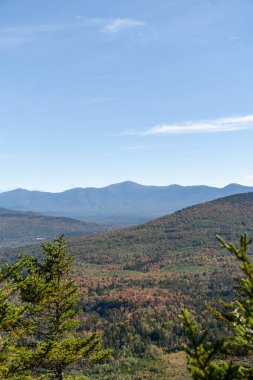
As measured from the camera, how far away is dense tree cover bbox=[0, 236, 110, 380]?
1752cm

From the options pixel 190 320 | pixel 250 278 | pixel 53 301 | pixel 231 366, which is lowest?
pixel 53 301

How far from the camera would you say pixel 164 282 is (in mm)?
190875

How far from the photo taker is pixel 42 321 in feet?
73.4

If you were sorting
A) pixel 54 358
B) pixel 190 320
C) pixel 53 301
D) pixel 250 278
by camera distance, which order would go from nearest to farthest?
pixel 190 320
pixel 250 278
pixel 54 358
pixel 53 301

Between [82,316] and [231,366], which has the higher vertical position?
[231,366]

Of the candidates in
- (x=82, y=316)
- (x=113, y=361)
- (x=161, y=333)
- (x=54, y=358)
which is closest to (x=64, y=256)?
(x=54, y=358)

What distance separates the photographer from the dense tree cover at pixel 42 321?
17.5m

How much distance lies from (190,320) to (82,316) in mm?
159292

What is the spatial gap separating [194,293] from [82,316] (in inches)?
1975

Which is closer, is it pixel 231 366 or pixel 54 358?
pixel 231 366

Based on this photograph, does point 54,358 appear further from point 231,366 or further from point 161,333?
point 161,333

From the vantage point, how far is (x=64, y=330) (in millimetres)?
23016

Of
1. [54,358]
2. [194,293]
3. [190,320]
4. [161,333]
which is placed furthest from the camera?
[194,293]

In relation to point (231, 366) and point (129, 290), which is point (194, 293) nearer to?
point (129, 290)
